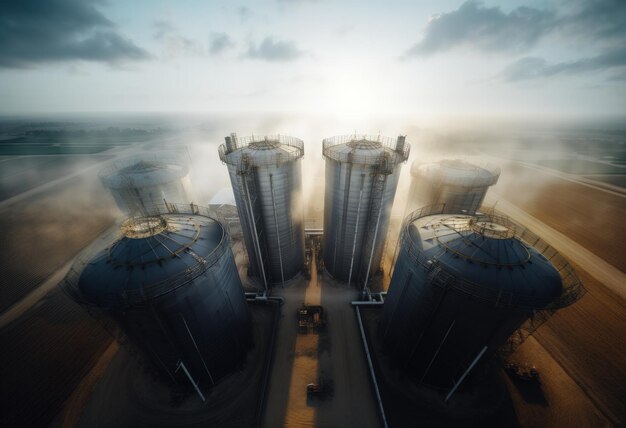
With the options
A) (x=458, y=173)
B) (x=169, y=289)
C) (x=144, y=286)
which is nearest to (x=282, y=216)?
(x=169, y=289)

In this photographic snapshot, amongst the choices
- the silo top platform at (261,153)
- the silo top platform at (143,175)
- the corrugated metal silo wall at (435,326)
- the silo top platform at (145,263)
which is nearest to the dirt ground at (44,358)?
the silo top platform at (145,263)

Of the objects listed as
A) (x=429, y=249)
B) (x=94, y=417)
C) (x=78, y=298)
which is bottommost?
(x=94, y=417)

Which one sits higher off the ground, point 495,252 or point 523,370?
point 495,252

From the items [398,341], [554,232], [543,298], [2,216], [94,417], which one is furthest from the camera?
[2,216]

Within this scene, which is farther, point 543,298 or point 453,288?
point 453,288

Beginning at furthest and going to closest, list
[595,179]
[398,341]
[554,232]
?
1. [595,179]
2. [554,232]
3. [398,341]

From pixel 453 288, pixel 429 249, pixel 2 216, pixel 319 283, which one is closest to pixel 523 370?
pixel 453 288

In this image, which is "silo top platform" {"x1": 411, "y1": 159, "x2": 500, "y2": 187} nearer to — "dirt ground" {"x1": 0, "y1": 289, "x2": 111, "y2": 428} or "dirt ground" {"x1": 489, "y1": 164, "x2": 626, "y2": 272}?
"dirt ground" {"x1": 489, "y1": 164, "x2": 626, "y2": 272}

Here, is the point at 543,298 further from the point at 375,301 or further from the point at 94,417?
the point at 94,417
